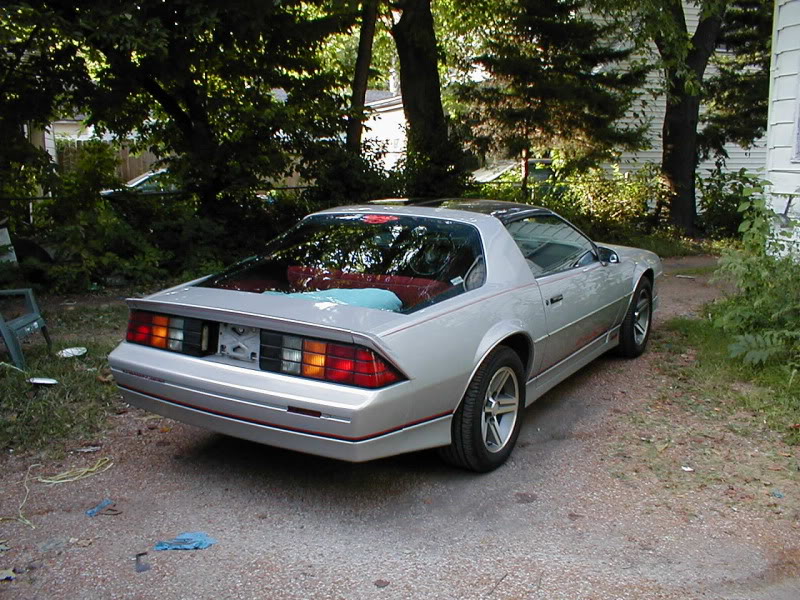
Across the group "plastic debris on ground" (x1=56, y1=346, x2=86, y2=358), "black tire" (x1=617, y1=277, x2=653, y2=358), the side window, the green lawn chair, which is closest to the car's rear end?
the side window

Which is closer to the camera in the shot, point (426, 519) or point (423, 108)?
point (426, 519)

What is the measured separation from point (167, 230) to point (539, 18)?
24.1 ft

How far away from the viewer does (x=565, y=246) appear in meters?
5.57

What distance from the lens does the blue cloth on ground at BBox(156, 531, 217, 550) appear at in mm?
3457

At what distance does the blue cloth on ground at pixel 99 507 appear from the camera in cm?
379

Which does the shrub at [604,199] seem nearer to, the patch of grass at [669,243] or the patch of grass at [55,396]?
the patch of grass at [669,243]

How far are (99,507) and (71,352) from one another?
8.68 feet

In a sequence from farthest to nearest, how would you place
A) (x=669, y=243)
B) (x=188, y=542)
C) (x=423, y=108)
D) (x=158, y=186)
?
(x=669, y=243) < (x=423, y=108) < (x=158, y=186) < (x=188, y=542)

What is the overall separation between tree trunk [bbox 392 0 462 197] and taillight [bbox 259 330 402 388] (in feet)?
27.9

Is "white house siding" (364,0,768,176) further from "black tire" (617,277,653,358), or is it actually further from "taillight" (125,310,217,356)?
"taillight" (125,310,217,356)

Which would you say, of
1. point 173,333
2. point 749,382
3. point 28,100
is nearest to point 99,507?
point 173,333

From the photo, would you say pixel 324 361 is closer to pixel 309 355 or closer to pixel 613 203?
pixel 309 355

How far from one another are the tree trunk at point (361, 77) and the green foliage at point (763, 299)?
588 centimetres

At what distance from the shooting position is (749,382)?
→ 5965mm
